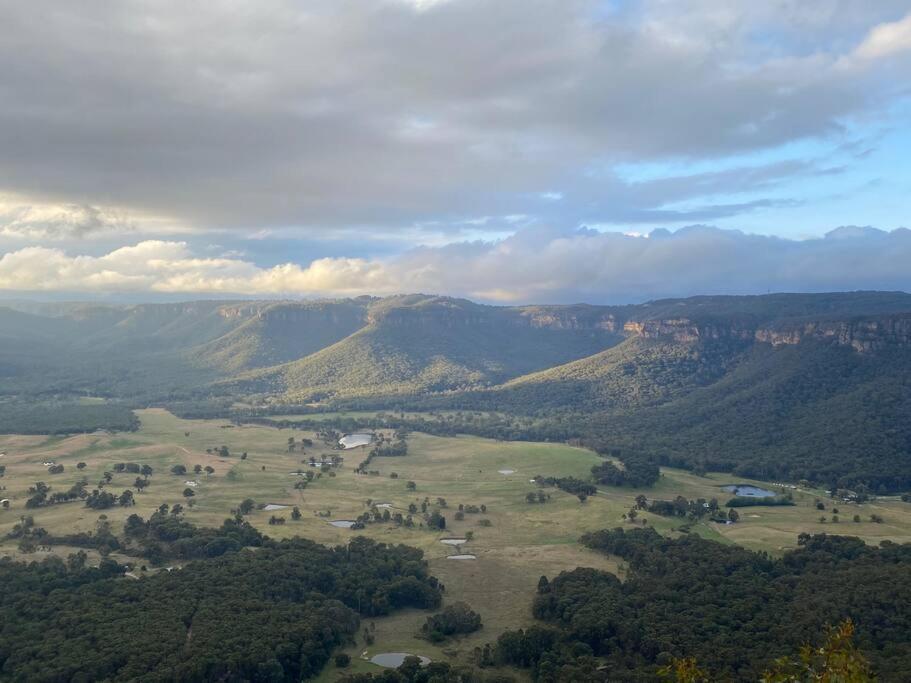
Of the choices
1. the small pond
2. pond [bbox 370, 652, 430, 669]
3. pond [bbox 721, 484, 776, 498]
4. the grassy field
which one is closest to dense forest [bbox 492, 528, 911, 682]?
the grassy field

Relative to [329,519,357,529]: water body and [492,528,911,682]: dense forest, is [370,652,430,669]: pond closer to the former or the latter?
[492,528,911,682]: dense forest

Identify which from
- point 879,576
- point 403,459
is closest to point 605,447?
point 403,459

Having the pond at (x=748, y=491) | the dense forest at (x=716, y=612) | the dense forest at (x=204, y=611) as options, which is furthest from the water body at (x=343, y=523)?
the pond at (x=748, y=491)

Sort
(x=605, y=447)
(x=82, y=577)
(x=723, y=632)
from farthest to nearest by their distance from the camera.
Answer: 1. (x=605, y=447)
2. (x=82, y=577)
3. (x=723, y=632)

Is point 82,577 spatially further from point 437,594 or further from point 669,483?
point 669,483

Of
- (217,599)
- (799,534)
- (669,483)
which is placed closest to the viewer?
(217,599)

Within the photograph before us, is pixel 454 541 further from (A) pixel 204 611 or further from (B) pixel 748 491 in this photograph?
(B) pixel 748 491
